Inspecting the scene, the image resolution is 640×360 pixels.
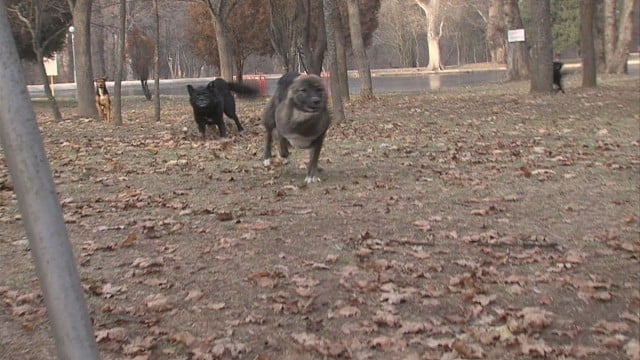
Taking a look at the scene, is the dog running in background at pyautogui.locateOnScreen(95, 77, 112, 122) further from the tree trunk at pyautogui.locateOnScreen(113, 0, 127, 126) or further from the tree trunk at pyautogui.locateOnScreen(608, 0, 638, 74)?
the tree trunk at pyautogui.locateOnScreen(608, 0, 638, 74)

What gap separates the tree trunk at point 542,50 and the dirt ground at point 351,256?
1105cm

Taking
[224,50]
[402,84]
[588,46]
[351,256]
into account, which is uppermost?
[224,50]

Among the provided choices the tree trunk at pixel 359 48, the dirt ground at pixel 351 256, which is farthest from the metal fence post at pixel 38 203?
the tree trunk at pixel 359 48

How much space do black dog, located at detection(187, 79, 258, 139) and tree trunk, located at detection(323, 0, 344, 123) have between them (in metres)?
2.23

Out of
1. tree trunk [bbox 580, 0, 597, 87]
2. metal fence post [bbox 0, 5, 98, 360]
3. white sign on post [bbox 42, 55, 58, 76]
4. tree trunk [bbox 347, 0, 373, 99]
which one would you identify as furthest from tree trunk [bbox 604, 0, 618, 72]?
metal fence post [bbox 0, 5, 98, 360]

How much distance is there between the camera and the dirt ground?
4461 mm

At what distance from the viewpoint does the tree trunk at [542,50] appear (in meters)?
22.4

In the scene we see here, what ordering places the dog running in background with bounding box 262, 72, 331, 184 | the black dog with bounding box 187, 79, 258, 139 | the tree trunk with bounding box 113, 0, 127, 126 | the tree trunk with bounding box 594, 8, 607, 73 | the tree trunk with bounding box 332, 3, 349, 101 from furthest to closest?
the tree trunk with bounding box 594, 8, 607, 73, the tree trunk with bounding box 332, 3, 349, 101, the tree trunk with bounding box 113, 0, 127, 126, the black dog with bounding box 187, 79, 258, 139, the dog running in background with bounding box 262, 72, 331, 184

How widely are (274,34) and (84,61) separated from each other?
400 inches

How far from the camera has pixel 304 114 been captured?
898cm

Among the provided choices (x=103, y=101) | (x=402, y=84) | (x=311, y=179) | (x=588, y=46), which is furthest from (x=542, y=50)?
(x=402, y=84)

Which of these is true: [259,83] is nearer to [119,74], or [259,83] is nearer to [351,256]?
[119,74]

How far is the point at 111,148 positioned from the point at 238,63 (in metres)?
27.0

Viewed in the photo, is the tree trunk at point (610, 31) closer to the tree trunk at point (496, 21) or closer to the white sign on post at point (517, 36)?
the tree trunk at point (496, 21)
